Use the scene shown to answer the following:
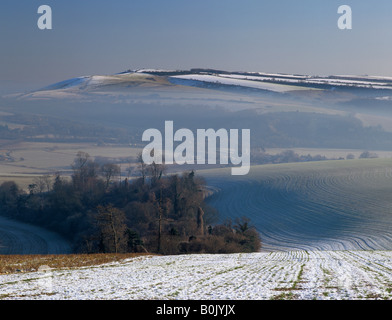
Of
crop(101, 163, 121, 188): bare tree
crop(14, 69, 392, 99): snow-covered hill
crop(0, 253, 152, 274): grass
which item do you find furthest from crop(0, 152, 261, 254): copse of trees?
crop(14, 69, 392, 99): snow-covered hill

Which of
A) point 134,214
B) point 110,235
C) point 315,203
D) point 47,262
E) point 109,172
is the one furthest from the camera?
point 109,172

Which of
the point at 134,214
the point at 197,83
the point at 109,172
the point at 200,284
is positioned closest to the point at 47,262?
the point at 200,284

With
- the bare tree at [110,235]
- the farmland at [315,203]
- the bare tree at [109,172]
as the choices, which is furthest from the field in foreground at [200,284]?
the bare tree at [109,172]

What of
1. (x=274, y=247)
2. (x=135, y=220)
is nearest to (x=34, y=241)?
(x=135, y=220)

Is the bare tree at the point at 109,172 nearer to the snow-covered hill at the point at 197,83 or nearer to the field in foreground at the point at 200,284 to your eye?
the snow-covered hill at the point at 197,83

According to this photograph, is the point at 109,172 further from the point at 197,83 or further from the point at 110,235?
the point at 110,235
